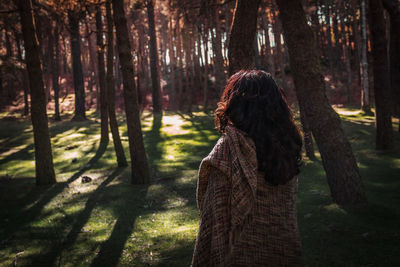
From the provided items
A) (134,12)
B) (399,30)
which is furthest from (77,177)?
(134,12)

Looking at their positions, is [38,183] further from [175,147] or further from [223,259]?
[223,259]

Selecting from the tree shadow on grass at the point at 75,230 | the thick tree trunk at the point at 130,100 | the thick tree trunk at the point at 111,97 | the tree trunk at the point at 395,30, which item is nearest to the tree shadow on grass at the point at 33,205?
the tree shadow on grass at the point at 75,230

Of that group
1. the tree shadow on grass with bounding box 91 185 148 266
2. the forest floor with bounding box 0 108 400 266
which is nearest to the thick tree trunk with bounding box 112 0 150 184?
the forest floor with bounding box 0 108 400 266

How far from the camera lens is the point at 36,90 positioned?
10.5 m

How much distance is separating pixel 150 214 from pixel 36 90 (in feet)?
17.2

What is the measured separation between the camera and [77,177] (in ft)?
39.8

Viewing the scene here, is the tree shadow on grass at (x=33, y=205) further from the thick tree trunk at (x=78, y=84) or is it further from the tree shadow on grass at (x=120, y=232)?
the thick tree trunk at (x=78, y=84)

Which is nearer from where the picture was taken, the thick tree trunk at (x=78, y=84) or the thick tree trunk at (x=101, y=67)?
the thick tree trunk at (x=101, y=67)

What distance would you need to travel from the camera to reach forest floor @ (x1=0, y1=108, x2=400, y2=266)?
562 cm

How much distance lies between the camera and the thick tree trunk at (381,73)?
10.7 m

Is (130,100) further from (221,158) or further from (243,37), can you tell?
(221,158)

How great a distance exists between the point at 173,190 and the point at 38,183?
433cm

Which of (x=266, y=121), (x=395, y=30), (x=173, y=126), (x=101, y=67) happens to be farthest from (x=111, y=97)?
(x=266, y=121)

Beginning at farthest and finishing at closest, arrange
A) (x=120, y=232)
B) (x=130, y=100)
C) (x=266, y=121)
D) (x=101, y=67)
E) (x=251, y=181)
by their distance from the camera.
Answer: (x=101, y=67) < (x=130, y=100) < (x=120, y=232) < (x=266, y=121) < (x=251, y=181)
